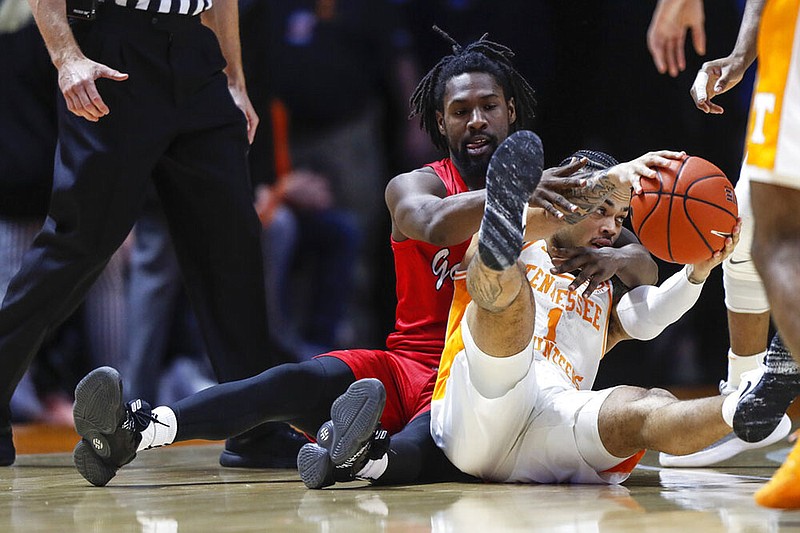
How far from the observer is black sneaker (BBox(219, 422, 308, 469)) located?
10.4ft

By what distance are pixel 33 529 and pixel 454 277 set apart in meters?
1.24

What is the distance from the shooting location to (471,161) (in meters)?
2.97

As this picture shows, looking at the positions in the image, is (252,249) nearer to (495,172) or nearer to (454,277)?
(454,277)

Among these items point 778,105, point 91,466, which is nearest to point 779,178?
point 778,105

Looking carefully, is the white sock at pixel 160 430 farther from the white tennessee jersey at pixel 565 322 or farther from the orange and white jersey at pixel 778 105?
the orange and white jersey at pixel 778 105

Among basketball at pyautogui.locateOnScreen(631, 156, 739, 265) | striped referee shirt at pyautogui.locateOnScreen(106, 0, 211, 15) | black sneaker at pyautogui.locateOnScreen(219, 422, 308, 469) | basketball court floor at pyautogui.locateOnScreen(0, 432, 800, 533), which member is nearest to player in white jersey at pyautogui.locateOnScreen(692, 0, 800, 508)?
basketball court floor at pyautogui.locateOnScreen(0, 432, 800, 533)

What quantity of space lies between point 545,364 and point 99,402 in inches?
40.6

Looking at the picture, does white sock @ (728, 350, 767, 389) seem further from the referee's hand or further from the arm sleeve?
the referee's hand

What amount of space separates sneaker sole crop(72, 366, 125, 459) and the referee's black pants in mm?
717

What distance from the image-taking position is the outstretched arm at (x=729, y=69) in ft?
9.36

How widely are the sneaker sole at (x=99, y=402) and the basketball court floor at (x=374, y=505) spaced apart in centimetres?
15

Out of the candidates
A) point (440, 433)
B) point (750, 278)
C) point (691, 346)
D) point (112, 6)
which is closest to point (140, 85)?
point (112, 6)

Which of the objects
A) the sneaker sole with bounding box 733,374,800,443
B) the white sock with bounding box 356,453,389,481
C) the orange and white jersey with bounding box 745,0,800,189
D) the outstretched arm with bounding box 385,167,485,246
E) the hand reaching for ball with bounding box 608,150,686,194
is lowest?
the white sock with bounding box 356,453,389,481

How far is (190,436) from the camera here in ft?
8.75
